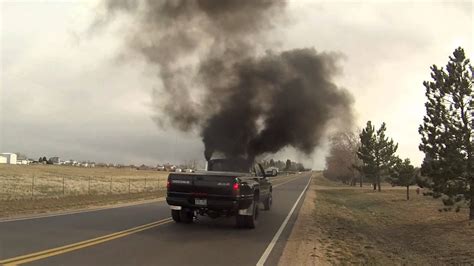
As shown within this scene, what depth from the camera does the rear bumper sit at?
11.2 meters

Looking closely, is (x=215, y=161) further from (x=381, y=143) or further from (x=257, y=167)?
(x=381, y=143)

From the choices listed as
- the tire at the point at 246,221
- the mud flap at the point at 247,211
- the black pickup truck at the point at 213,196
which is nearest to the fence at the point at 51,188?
the black pickup truck at the point at 213,196

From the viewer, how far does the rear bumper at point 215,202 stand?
11.2 m

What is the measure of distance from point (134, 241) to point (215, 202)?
2603 millimetres

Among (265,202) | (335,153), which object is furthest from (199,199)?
(335,153)

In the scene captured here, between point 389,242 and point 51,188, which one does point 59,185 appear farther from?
point 389,242

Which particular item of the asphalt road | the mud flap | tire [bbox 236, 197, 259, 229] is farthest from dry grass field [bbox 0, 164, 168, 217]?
the mud flap

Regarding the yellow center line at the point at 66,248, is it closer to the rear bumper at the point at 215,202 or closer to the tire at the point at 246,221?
the rear bumper at the point at 215,202

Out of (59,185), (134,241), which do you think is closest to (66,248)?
(134,241)

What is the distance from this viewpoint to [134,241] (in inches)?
370

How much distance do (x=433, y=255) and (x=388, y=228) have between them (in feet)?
20.9

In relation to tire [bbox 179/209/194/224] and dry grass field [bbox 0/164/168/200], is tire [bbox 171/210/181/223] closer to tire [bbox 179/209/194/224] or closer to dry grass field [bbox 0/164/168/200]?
tire [bbox 179/209/194/224]

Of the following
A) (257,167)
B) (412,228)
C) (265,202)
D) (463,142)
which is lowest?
(412,228)

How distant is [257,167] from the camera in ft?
49.8
